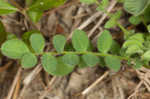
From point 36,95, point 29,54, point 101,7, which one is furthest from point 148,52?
point 36,95

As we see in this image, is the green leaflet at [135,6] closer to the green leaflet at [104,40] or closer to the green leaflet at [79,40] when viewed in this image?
the green leaflet at [104,40]

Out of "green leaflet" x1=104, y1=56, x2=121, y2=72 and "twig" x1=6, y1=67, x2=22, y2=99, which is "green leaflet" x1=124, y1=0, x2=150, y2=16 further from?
"twig" x1=6, y1=67, x2=22, y2=99

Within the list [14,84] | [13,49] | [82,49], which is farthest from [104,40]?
[14,84]

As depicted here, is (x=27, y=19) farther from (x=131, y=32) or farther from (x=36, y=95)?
(x=131, y=32)

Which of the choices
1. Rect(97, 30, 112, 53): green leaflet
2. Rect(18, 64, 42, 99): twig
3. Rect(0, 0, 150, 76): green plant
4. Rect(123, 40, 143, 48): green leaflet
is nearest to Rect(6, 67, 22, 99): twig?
Rect(18, 64, 42, 99): twig

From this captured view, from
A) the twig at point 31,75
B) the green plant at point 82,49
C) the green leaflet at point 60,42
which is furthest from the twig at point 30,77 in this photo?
the green leaflet at point 60,42
